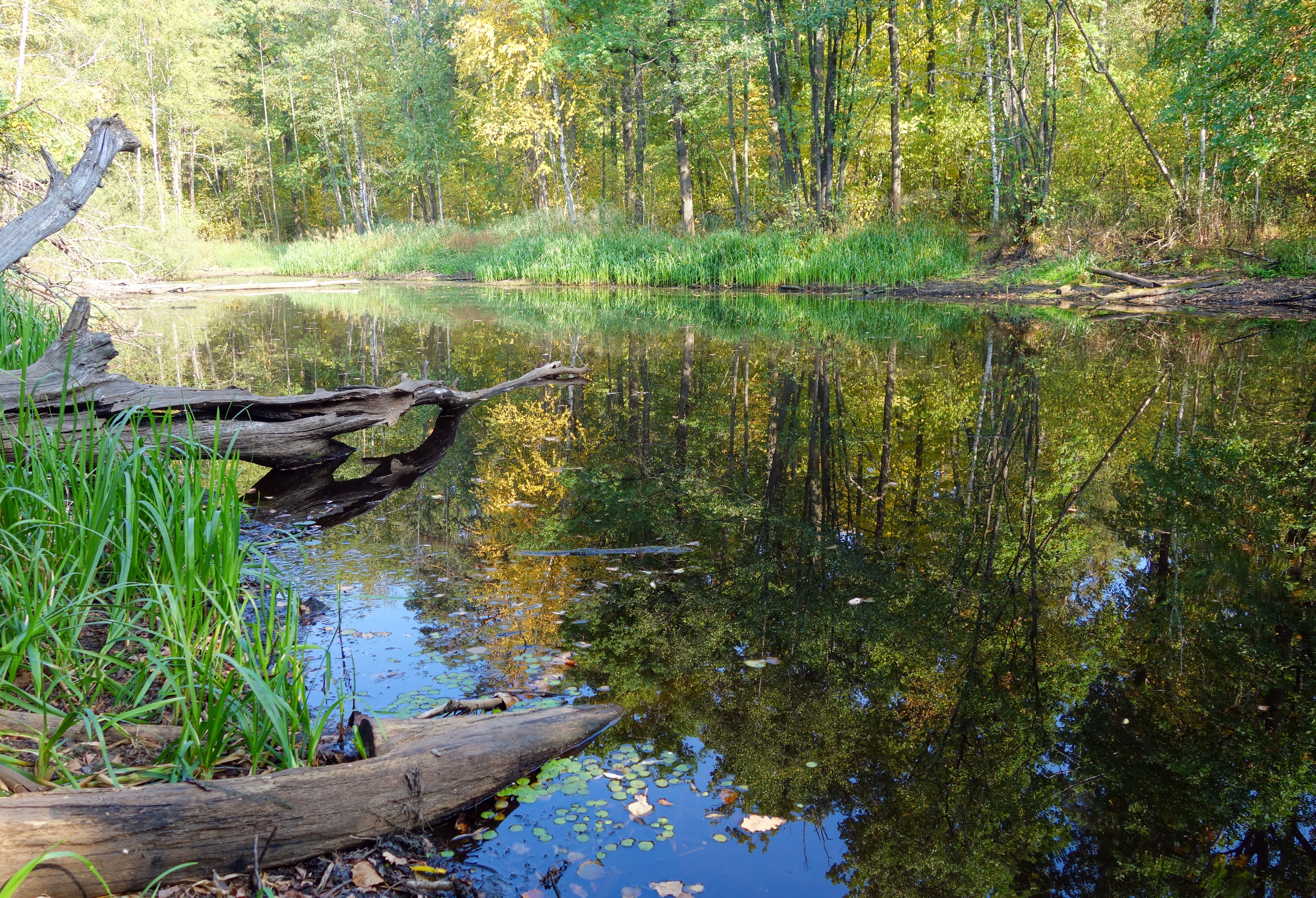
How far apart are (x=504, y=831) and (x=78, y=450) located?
3025mm

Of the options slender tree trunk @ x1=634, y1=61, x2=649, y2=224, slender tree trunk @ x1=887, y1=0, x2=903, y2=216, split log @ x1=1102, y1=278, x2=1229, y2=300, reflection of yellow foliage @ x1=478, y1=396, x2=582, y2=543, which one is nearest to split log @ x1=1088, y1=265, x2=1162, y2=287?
split log @ x1=1102, y1=278, x2=1229, y2=300

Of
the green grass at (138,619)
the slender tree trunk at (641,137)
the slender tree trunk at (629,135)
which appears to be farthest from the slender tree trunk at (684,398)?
the slender tree trunk at (629,135)

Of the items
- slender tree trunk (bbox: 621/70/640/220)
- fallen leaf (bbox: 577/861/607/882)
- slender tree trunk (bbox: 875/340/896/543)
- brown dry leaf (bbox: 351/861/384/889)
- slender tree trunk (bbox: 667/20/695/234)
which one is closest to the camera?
brown dry leaf (bbox: 351/861/384/889)

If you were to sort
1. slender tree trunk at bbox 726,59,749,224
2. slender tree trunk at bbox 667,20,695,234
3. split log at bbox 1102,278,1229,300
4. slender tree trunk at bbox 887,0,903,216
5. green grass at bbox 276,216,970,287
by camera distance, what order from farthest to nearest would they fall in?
slender tree trunk at bbox 726,59,749,224 → slender tree trunk at bbox 667,20,695,234 → slender tree trunk at bbox 887,0,903,216 → green grass at bbox 276,216,970,287 → split log at bbox 1102,278,1229,300

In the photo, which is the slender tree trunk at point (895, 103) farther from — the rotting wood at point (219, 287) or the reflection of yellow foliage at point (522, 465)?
the rotting wood at point (219, 287)

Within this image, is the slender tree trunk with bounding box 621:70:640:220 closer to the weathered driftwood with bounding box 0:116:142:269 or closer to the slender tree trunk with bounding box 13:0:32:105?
the slender tree trunk with bounding box 13:0:32:105

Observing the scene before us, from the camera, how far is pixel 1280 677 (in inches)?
116

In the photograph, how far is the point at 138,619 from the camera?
289cm

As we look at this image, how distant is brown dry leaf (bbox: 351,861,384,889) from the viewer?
6.09 ft

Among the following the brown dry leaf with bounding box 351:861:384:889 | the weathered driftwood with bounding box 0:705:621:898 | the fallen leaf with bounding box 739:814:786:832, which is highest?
the weathered driftwood with bounding box 0:705:621:898

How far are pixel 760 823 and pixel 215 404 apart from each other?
14.3 feet

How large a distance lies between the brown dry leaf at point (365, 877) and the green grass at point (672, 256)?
17967mm

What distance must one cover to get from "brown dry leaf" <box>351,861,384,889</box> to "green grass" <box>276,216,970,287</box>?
58.9 feet

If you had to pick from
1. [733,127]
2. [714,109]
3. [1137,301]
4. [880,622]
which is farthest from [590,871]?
[714,109]
